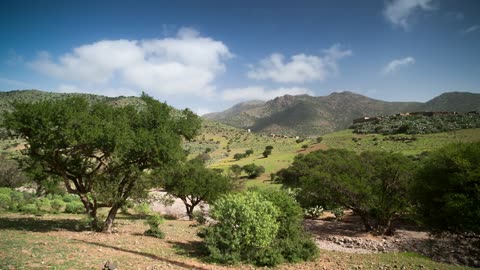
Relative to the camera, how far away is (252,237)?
16.1 meters

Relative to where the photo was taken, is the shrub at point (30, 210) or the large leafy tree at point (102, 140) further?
the shrub at point (30, 210)

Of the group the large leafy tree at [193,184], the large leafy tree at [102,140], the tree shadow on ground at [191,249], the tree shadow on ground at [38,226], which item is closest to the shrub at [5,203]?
the tree shadow on ground at [38,226]

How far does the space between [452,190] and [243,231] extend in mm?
14497

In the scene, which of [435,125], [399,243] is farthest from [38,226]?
[435,125]

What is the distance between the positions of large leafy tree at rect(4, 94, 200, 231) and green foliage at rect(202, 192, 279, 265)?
4884 millimetres

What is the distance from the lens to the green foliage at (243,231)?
1603cm

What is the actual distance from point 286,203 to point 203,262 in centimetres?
654

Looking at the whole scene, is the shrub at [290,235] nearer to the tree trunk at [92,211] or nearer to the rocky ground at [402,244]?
the rocky ground at [402,244]

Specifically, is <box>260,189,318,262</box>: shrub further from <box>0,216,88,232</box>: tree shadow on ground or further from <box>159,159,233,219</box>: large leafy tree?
<box>159,159,233,219</box>: large leafy tree

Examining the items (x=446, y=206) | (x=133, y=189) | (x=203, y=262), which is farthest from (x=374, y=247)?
(x=133, y=189)

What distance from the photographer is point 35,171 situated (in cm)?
1845

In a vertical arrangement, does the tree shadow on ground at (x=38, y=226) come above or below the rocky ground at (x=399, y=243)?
above

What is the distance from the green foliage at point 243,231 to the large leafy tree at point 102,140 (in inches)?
192

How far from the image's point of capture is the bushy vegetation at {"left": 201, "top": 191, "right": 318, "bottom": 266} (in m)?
16.1
